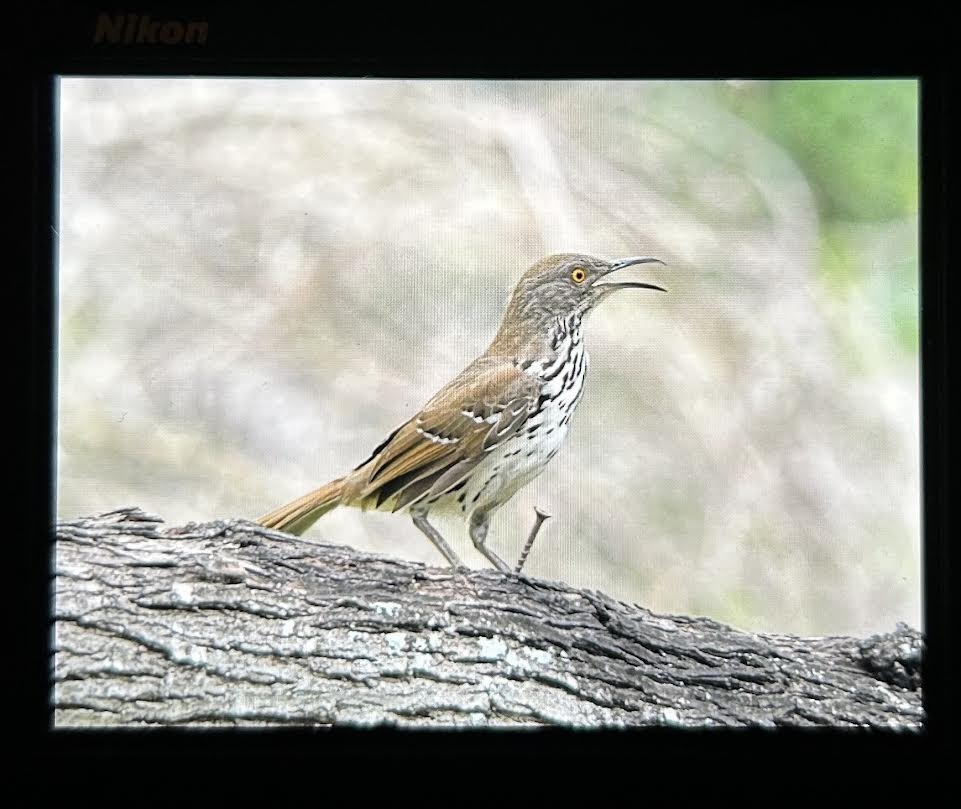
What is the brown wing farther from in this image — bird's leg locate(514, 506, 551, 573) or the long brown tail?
bird's leg locate(514, 506, 551, 573)

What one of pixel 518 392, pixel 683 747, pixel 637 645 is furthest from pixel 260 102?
pixel 683 747

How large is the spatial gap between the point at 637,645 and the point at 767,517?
508 mm

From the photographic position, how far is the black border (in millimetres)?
2367

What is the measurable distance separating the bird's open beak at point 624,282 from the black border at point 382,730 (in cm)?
48

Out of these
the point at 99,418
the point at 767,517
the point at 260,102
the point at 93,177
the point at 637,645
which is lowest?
the point at 637,645

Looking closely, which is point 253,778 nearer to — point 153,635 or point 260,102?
point 153,635

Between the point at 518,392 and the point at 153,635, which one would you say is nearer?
the point at 153,635

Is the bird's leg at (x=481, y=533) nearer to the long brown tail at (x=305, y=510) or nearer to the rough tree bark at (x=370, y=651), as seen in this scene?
the rough tree bark at (x=370, y=651)

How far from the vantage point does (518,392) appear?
2520 mm

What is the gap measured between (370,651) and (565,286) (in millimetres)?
1094

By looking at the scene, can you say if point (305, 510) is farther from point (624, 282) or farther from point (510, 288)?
point (624, 282)

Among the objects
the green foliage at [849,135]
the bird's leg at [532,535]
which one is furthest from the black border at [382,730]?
the bird's leg at [532,535]

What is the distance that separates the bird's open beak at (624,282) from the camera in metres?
2.54

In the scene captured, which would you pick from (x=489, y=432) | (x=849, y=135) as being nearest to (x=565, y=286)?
(x=489, y=432)
